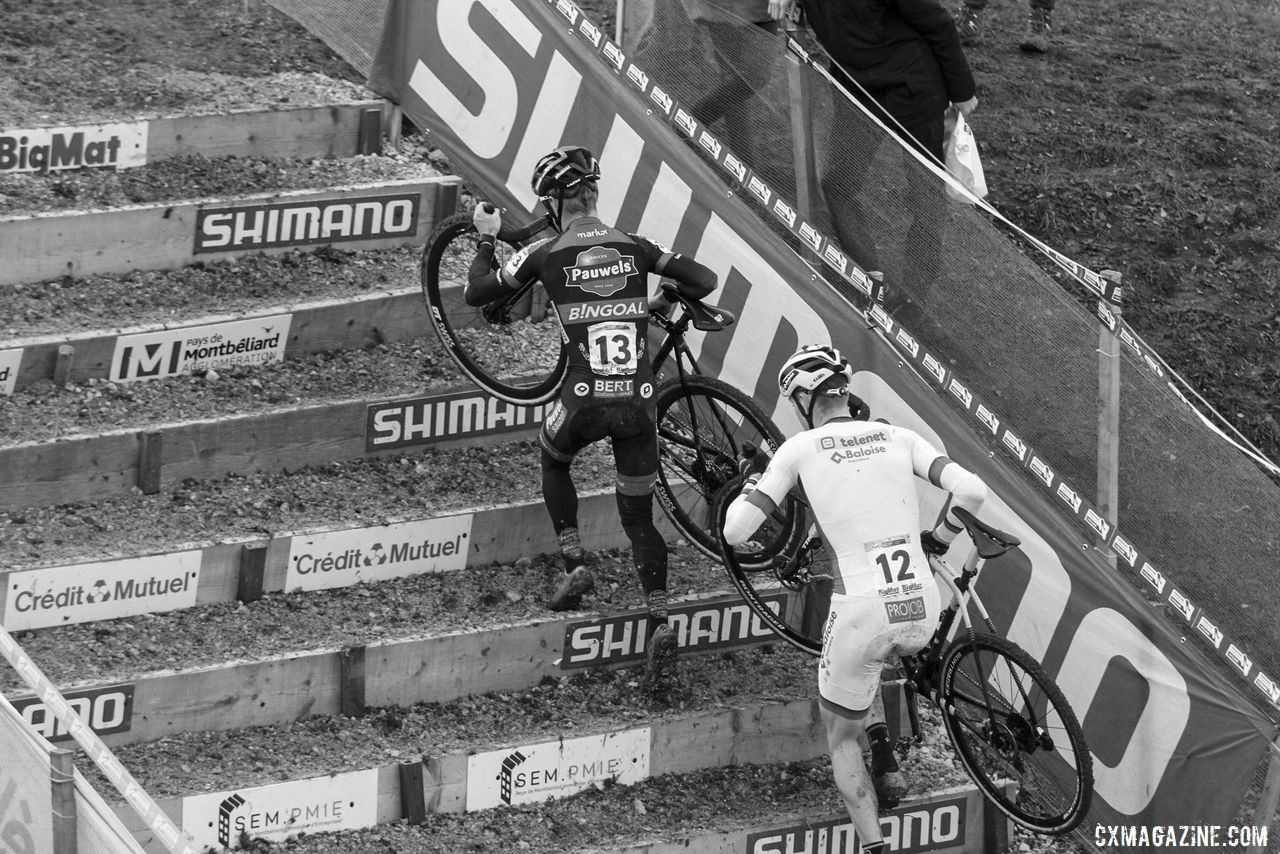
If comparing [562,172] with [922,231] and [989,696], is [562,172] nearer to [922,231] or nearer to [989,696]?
[922,231]

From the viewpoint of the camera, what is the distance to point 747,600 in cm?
770

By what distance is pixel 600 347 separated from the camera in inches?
291

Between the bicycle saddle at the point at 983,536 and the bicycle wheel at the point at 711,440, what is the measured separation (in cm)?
110

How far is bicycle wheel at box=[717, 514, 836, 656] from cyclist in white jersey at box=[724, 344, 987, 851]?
2.39ft

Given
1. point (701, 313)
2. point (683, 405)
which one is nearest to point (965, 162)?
point (701, 313)

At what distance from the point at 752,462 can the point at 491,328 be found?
2.23 metres

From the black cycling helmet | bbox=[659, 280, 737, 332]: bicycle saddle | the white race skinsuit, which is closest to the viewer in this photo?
the white race skinsuit

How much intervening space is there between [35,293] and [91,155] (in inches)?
48.1

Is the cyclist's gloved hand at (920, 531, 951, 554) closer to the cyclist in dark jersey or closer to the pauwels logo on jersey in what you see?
the cyclist in dark jersey

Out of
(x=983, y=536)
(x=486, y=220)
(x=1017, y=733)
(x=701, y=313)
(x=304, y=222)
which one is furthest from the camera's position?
(x=304, y=222)

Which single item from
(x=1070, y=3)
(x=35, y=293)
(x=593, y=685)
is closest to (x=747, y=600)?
(x=593, y=685)

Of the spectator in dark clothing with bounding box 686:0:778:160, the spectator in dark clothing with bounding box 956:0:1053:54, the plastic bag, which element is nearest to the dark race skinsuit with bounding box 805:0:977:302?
the plastic bag

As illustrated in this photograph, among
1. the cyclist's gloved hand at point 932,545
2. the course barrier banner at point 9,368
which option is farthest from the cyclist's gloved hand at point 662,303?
the course barrier banner at point 9,368

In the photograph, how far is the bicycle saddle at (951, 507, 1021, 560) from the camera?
686cm
